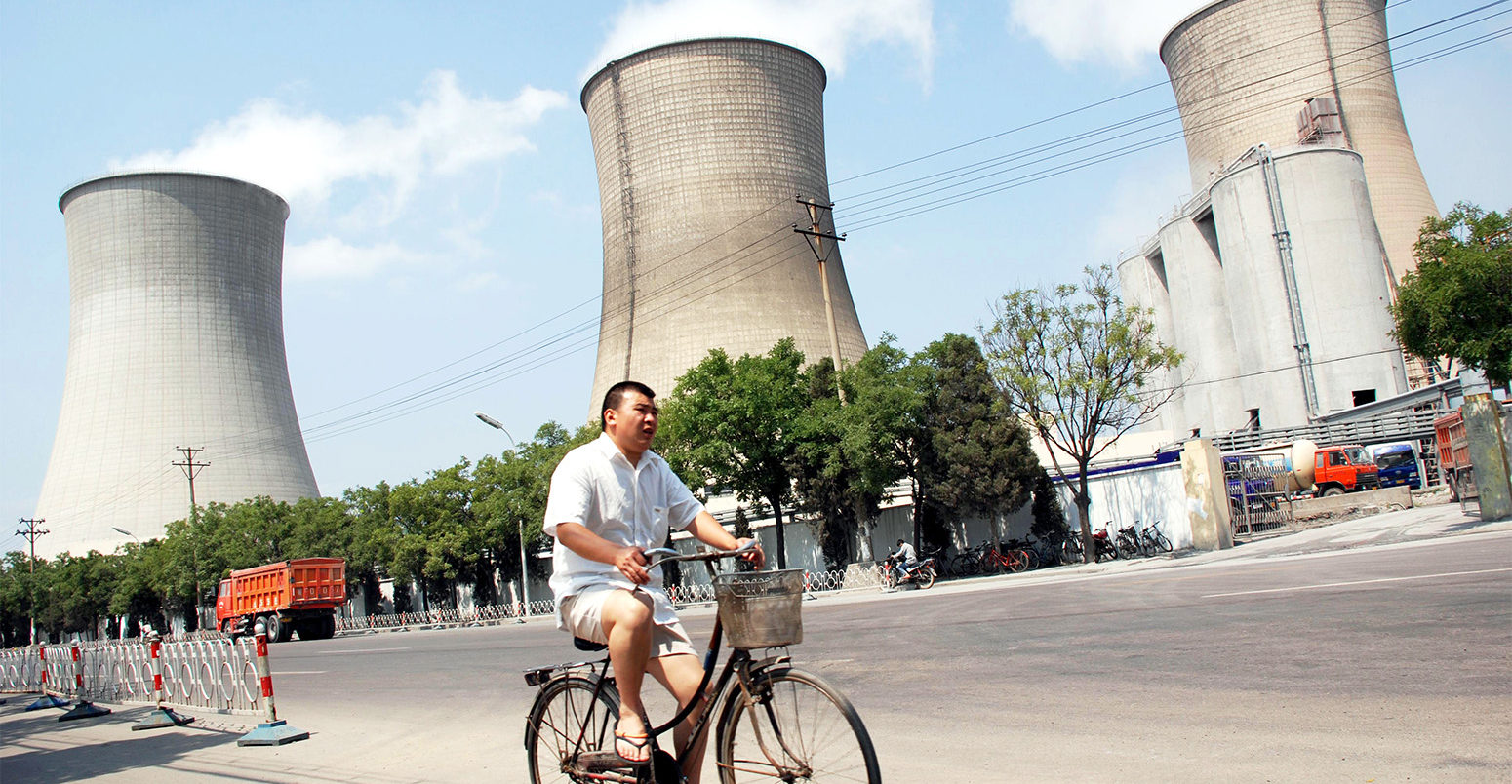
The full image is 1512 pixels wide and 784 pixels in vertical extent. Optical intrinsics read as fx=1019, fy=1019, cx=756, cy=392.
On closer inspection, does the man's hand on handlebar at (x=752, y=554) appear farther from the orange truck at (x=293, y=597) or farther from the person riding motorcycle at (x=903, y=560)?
the orange truck at (x=293, y=597)

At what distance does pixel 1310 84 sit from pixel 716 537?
43.5 meters

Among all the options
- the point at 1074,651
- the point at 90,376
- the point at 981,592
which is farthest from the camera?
the point at 90,376

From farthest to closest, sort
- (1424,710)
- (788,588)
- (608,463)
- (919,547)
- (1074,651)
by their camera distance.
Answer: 1. (919,547)
2. (1074,651)
3. (1424,710)
4. (608,463)
5. (788,588)

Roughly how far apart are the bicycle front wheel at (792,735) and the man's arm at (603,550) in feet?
1.53

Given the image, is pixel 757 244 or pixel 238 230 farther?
pixel 238 230

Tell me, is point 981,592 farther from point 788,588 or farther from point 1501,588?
point 788,588

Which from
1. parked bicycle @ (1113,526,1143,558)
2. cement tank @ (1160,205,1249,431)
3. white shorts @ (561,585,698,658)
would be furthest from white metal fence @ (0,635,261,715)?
cement tank @ (1160,205,1249,431)

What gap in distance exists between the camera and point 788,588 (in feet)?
9.33

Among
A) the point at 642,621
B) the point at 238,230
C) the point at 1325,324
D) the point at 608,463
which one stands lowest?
the point at 642,621

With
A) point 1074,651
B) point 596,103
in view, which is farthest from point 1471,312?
point 596,103

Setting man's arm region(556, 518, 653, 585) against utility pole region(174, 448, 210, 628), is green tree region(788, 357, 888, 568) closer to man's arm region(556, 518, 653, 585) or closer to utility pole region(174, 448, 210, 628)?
man's arm region(556, 518, 653, 585)

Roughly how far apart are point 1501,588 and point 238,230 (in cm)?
4280

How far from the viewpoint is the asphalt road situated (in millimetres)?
A: 3746

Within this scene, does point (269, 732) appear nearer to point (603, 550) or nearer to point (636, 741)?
point (636, 741)
